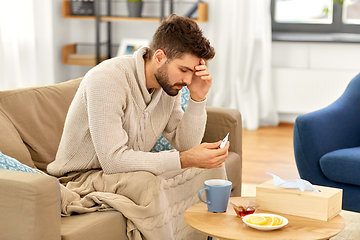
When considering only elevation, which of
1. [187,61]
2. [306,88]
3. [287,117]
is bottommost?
[287,117]

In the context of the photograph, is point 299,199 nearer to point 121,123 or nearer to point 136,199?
point 136,199

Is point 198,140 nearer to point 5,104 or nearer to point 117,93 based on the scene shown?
point 117,93

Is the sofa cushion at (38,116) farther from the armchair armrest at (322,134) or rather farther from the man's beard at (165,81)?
the armchair armrest at (322,134)

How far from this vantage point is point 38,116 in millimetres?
1859

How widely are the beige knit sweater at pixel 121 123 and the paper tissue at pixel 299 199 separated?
12.4 inches

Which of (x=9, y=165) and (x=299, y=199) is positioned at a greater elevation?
(x=9, y=165)

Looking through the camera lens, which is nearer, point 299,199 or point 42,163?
point 299,199

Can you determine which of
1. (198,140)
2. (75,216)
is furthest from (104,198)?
(198,140)

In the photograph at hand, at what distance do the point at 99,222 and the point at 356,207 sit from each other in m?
1.22

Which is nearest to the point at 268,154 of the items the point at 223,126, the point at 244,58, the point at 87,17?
the point at 244,58

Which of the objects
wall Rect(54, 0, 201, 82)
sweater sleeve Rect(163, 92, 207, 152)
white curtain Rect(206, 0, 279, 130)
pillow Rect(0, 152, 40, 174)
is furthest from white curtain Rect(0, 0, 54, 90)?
pillow Rect(0, 152, 40, 174)

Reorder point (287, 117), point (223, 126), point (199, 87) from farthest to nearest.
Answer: point (287, 117) < point (223, 126) < point (199, 87)

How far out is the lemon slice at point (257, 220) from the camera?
4.31ft

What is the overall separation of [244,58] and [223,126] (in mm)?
2346
